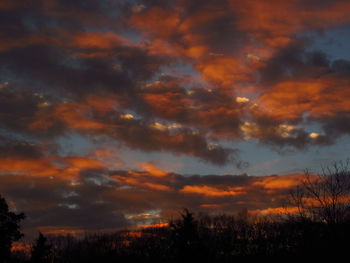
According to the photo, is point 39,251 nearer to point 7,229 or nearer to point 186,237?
point 7,229

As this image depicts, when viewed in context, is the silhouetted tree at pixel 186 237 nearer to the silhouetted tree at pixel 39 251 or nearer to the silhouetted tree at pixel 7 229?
the silhouetted tree at pixel 7 229

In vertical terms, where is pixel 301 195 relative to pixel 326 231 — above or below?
above

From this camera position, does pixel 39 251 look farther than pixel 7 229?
Yes

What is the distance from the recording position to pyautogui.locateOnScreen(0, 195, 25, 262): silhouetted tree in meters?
35.8

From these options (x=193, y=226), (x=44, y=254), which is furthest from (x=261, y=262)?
(x=193, y=226)

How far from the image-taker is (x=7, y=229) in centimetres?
3597

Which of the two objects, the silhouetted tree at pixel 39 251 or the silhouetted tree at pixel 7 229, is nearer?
the silhouetted tree at pixel 7 229

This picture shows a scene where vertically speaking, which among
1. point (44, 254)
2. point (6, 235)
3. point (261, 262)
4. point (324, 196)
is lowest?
point (261, 262)

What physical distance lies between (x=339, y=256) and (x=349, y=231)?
13.0 ft

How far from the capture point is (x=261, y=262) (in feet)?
522

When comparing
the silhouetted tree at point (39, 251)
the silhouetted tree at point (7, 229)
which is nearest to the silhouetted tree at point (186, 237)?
the silhouetted tree at point (7, 229)

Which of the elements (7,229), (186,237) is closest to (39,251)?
(7,229)

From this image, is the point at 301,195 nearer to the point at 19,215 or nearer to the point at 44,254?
the point at 19,215

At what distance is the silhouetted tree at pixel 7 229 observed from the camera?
35844 millimetres
